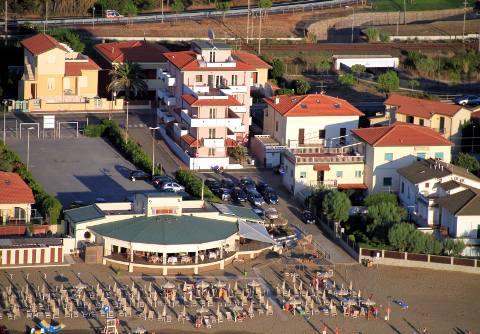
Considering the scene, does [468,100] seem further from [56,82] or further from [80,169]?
[80,169]

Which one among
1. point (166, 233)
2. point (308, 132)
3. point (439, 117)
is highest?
point (439, 117)

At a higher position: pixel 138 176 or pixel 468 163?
pixel 468 163

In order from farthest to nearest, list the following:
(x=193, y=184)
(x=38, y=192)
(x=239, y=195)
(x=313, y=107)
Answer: (x=313, y=107), (x=193, y=184), (x=239, y=195), (x=38, y=192)

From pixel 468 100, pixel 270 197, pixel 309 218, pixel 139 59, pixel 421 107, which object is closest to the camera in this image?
pixel 309 218

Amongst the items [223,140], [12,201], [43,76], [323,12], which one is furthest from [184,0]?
[12,201]

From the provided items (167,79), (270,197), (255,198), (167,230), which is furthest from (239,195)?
(167,79)

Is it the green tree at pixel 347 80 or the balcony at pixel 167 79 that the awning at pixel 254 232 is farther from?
the green tree at pixel 347 80

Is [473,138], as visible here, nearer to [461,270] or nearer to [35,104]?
[461,270]

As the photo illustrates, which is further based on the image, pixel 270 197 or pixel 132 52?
pixel 132 52
